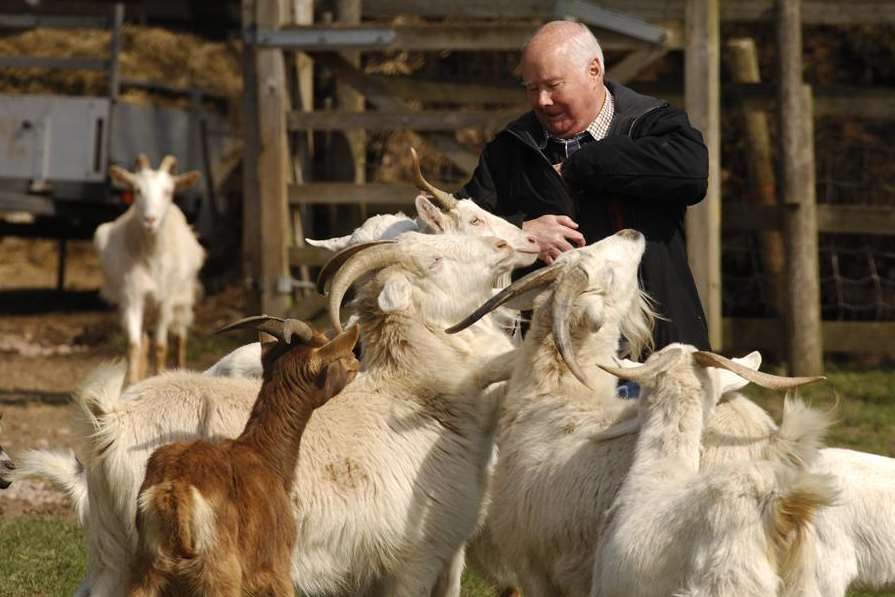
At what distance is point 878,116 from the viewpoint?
12508 mm

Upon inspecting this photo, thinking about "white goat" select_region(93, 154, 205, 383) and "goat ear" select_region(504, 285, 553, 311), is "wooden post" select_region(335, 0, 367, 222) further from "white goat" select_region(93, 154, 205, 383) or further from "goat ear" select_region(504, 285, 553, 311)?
"goat ear" select_region(504, 285, 553, 311)

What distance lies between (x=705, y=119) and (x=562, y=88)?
579cm

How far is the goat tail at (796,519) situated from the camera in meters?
4.61

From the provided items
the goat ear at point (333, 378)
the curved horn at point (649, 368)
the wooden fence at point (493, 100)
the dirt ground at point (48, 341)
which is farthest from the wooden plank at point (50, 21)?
the curved horn at point (649, 368)

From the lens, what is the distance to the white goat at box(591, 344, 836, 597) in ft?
15.3

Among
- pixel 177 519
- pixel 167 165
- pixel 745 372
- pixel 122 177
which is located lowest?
pixel 177 519

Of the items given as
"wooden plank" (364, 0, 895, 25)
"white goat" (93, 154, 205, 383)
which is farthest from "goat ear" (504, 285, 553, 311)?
"white goat" (93, 154, 205, 383)

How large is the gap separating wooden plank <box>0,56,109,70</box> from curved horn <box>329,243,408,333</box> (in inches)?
450

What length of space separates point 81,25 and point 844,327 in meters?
10.3

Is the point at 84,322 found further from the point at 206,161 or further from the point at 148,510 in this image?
the point at 148,510

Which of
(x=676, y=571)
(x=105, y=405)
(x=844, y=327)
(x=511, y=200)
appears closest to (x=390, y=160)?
(x=844, y=327)

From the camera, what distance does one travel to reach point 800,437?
5.03 m

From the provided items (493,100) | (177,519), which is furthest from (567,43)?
(493,100)

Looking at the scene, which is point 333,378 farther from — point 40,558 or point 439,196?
point 40,558
